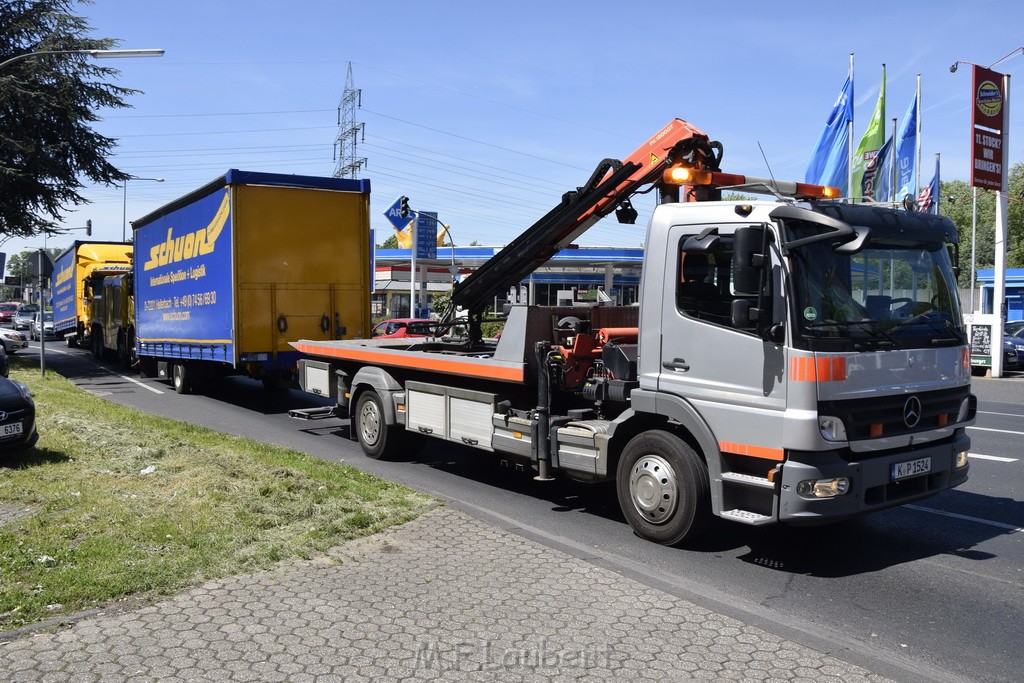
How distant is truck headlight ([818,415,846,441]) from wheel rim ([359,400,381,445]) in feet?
19.2

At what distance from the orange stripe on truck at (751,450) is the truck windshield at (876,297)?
0.73 m

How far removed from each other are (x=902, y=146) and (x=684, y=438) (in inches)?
1092

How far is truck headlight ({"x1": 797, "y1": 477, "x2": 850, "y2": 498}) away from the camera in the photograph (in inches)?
220

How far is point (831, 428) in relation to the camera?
18.5 feet

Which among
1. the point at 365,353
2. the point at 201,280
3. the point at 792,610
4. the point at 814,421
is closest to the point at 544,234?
the point at 365,353

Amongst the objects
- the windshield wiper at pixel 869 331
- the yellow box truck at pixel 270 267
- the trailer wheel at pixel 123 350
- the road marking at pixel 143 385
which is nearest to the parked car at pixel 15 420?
the yellow box truck at pixel 270 267

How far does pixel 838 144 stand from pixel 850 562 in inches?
986

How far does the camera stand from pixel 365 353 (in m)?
10.6

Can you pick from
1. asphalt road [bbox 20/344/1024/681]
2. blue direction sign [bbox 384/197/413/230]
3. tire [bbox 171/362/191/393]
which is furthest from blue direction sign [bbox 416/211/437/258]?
asphalt road [bbox 20/344/1024/681]

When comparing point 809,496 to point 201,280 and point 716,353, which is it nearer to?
point 716,353

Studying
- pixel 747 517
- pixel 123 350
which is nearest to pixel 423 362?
pixel 747 517

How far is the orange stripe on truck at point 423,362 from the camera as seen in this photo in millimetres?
8023

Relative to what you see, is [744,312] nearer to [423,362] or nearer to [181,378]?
[423,362]

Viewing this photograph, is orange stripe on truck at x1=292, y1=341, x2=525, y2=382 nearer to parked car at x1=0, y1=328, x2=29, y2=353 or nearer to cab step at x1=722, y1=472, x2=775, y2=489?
cab step at x1=722, y1=472, x2=775, y2=489
